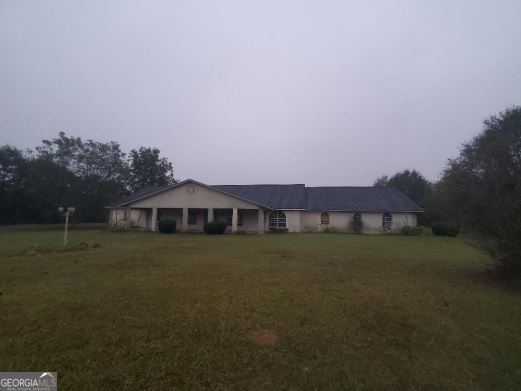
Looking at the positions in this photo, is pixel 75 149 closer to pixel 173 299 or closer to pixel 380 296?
pixel 173 299

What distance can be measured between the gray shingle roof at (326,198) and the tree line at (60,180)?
3.90 m

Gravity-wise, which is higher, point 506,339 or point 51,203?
point 51,203

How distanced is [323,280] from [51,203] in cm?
3418

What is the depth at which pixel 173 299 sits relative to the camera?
5844mm

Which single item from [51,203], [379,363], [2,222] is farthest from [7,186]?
[379,363]

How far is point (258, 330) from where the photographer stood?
14.6 ft

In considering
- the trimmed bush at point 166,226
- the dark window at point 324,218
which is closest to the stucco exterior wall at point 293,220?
the dark window at point 324,218

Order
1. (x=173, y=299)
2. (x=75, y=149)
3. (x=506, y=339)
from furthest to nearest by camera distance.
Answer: (x=75, y=149), (x=173, y=299), (x=506, y=339)

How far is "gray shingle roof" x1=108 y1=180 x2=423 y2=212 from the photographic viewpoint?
1090 inches

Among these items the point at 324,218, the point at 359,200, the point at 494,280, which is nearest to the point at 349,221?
the point at 324,218

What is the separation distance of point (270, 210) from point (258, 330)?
23.0 metres

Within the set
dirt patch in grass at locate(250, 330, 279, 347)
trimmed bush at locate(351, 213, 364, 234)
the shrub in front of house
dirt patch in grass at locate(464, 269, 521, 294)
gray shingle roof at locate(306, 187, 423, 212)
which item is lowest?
dirt patch in grass at locate(250, 330, 279, 347)

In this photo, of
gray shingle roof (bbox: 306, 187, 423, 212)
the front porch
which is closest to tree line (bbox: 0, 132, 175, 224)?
the front porch

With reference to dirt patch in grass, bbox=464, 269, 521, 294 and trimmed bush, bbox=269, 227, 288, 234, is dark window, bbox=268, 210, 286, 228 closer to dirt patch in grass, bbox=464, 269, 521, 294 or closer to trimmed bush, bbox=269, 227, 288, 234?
trimmed bush, bbox=269, 227, 288, 234
